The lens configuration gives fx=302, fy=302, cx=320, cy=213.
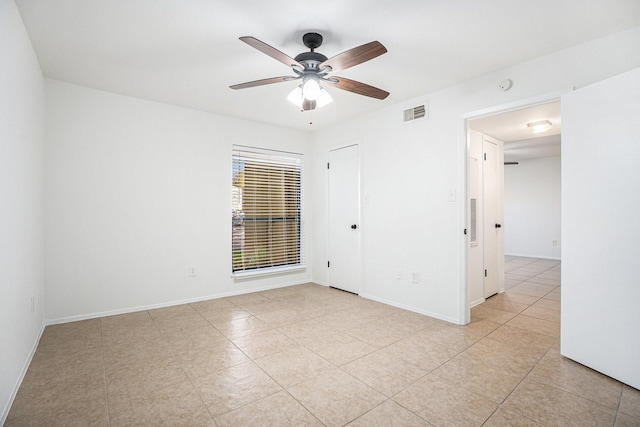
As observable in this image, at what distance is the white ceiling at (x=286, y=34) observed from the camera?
6.58ft

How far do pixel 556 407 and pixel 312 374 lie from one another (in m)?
1.54

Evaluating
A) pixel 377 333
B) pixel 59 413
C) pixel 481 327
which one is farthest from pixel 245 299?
pixel 481 327

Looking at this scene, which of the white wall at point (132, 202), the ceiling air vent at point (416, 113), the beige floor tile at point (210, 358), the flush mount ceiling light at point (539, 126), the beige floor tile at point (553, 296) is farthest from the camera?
the beige floor tile at point (553, 296)

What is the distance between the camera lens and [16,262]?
82.4 inches

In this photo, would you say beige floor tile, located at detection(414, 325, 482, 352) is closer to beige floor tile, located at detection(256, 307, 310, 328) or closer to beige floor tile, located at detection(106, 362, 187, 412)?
beige floor tile, located at detection(256, 307, 310, 328)

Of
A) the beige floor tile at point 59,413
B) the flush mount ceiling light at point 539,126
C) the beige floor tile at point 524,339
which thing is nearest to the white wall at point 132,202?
the beige floor tile at point 59,413

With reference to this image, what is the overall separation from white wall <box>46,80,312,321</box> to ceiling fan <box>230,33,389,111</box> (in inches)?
76.6

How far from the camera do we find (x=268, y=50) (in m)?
1.97

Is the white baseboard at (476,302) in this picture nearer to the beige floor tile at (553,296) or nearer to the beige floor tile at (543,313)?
the beige floor tile at (543,313)

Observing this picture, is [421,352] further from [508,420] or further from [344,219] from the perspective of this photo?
[344,219]

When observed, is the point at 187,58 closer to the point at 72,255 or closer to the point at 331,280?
the point at 72,255

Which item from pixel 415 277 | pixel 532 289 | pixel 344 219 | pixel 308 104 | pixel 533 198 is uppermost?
pixel 308 104

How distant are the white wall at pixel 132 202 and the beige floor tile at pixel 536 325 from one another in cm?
345

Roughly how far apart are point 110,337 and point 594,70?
476 cm
